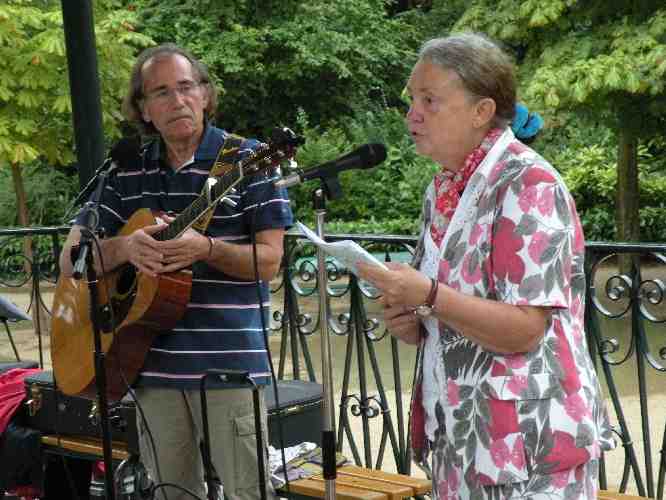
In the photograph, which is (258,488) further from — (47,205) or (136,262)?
(47,205)

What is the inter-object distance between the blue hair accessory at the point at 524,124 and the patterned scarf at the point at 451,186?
0.09m

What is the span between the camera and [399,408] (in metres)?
4.66

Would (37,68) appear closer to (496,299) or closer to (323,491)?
(323,491)

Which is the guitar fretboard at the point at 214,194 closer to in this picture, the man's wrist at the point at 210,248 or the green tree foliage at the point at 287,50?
the man's wrist at the point at 210,248

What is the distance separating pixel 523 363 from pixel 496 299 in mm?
142

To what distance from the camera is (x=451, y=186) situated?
233 centimetres

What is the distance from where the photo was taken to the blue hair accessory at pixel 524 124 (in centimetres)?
235

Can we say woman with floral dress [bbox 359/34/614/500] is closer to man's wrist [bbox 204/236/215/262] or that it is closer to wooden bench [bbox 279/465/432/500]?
man's wrist [bbox 204/236/215/262]

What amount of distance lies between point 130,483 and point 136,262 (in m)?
0.94

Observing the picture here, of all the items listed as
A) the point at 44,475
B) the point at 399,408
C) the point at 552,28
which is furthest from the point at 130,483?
the point at 552,28

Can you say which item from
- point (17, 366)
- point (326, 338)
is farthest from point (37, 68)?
point (326, 338)

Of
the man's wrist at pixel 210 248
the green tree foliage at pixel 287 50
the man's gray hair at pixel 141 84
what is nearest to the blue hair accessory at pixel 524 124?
the man's wrist at pixel 210 248

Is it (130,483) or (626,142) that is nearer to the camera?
(130,483)

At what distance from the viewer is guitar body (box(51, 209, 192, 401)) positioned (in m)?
3.00
